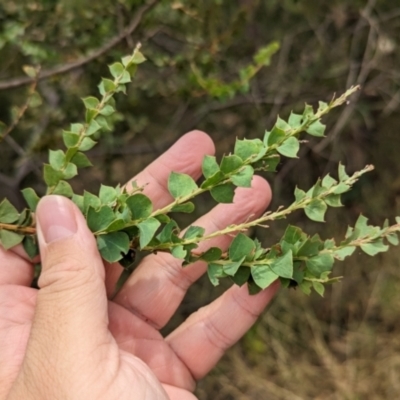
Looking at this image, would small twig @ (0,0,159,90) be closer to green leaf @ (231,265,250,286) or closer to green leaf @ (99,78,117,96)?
green leaf @ (99,78,117,96)

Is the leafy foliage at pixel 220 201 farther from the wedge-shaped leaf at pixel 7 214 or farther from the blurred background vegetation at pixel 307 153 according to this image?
the blurred background vegetation at pixel 307 153

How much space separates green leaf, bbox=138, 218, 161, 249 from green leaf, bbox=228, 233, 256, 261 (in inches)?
7.3

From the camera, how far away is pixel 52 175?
46.8 inches

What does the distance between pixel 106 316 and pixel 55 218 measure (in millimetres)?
257

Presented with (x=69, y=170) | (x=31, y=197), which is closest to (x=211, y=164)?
(x=69, y=170)

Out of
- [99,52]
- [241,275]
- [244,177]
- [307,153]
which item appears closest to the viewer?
[244,177]

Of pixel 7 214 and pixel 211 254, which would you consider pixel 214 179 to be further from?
pixel 7 214

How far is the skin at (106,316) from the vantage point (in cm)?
112

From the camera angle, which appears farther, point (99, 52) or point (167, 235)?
point (99, 52)

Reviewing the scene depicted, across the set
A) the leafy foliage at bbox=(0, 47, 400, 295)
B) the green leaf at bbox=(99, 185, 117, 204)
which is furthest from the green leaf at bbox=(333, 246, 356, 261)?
the green leaf at bbox=(99, 185, 117, 204)

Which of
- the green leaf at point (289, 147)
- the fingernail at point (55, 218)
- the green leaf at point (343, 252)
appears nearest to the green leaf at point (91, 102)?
the fingernail at point (55, 218)

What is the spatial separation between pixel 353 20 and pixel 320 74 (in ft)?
1.29

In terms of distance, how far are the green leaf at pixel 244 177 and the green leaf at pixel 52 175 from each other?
416 millimetres

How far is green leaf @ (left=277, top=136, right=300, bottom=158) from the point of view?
108 centimetres
